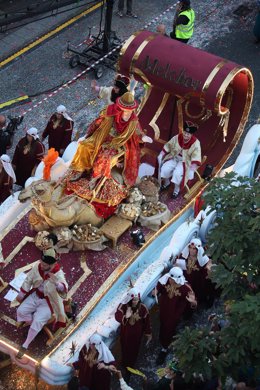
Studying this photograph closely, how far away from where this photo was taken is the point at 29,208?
34.2 feet

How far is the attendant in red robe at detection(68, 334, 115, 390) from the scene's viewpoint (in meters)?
8.69

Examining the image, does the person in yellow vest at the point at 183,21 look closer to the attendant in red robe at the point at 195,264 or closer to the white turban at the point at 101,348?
the attendant in red robe at the point at 195,264

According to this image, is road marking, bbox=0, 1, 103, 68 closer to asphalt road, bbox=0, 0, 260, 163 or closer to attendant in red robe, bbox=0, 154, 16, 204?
asphalt road, bbox=0, 0, 260, 163

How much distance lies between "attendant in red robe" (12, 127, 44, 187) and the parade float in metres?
0.50

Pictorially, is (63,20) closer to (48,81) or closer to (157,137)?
(48,81)

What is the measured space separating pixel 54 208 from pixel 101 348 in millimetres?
2056

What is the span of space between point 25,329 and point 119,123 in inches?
116

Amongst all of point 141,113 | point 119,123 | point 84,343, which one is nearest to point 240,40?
point 141,113

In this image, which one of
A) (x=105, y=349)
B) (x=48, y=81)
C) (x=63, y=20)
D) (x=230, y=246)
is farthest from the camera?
(x=63, y=20)

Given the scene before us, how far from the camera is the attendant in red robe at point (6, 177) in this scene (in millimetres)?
10805

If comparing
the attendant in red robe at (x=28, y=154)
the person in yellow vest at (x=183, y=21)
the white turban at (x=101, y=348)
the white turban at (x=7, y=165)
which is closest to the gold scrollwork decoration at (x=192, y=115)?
the attendant in red robe at (x=28, y=154)

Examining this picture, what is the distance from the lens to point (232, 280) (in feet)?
24.7

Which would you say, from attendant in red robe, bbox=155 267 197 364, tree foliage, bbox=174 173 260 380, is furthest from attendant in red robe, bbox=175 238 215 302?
tree foliage, bbox=174 173 260 380

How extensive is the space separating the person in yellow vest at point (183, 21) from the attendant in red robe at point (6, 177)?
514 cm
